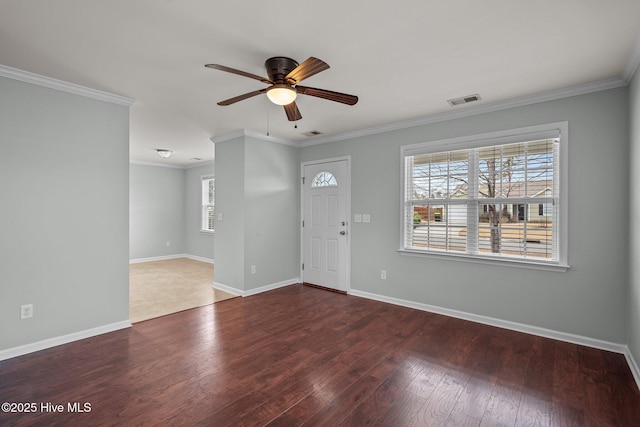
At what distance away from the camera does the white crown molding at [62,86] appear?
2662 millimetres

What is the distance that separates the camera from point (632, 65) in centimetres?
244

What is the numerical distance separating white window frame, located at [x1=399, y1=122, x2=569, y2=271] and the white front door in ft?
3.51

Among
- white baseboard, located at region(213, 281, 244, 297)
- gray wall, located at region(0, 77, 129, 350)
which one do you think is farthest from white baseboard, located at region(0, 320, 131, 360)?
white baseboard, located at region(213, 281, 244, 297)

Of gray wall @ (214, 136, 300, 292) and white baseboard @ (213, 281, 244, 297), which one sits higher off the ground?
gray wall @ (214, 136, 300, 292)

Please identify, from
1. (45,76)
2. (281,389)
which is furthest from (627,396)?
(45,76)

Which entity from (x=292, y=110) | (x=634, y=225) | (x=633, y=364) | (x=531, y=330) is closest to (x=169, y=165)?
(x=292, y=110)

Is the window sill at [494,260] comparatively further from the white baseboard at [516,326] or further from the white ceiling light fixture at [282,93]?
the white ceiling light fixture at [282,93]

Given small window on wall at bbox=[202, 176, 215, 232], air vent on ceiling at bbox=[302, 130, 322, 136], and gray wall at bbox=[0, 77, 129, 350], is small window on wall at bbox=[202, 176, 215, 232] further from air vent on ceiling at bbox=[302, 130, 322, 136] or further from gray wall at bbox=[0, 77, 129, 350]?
gray wall at bbox=[0, 77, 129, 350]

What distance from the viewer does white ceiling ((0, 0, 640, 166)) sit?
187 cm

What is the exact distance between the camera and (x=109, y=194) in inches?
128

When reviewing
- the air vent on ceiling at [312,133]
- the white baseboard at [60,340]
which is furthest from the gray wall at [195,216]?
the white baseboard at [60,340]

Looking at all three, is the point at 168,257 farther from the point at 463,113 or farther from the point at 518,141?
the point at 518,141

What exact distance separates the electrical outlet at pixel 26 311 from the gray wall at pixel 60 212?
3 cm

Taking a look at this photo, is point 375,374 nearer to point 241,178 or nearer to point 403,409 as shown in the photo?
point 403,409
